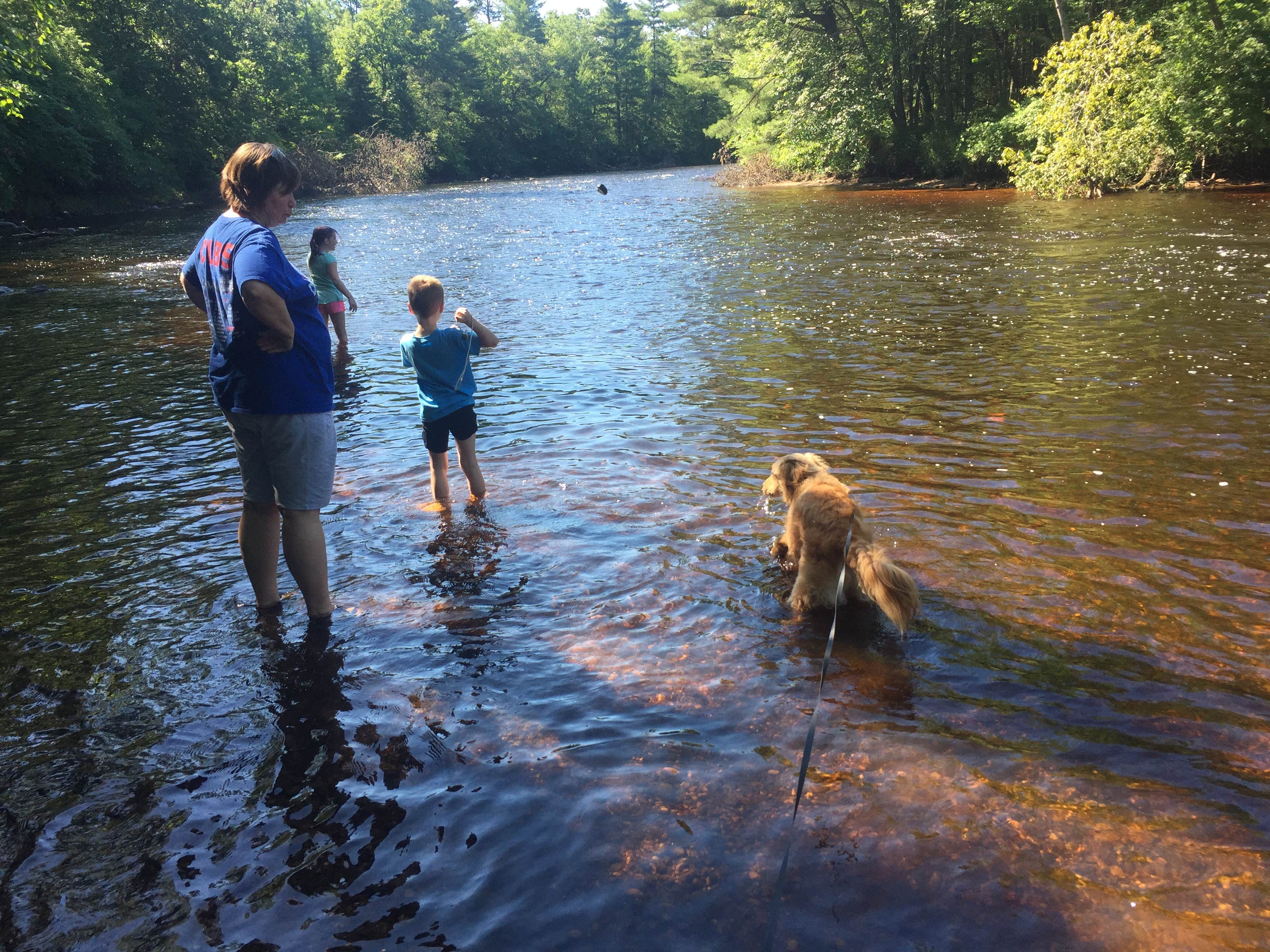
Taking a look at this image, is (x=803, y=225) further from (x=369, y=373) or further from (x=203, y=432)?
(x=203, y=432)

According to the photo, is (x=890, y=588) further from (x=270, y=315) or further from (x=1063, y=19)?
(x=1063, y=19)

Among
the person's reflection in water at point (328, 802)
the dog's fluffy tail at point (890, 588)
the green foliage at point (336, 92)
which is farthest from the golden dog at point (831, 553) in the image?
the green foliage at point (336, 92)

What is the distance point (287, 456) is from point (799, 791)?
3062 mm

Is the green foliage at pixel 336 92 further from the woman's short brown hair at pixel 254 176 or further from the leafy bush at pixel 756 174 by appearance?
the leafy bush at pixel 756 174

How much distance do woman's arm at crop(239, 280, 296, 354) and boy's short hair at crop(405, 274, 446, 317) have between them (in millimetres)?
1923

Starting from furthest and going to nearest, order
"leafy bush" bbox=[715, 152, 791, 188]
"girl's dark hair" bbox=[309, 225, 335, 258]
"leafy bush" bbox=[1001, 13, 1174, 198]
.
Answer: "leafy bush" bbox=[715, 152, 791, 188]
"leafy bush" bbox=[1001, 13, 1174, 198]
"girl's dark hair" bbox=[309, 225, 335, 258]

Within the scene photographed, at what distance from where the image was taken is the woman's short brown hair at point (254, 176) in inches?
162

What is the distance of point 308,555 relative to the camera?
14.9ft

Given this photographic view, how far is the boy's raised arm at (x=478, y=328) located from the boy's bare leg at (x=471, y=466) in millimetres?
728

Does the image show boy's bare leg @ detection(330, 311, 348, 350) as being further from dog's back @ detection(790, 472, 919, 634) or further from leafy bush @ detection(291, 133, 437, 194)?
leafy bush @ detection(291, 133, 437, 194)

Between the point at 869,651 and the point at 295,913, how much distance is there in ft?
9.63

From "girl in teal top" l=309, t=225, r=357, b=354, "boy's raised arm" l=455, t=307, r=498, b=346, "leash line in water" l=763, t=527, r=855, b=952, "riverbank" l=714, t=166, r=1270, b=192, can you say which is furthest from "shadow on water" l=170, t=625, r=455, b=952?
"riverbank" l=714, t=166, r=1270, b=192

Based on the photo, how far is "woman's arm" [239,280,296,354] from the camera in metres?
3.95

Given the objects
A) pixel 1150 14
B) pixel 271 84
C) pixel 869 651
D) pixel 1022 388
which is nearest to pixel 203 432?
pixel 869 651
